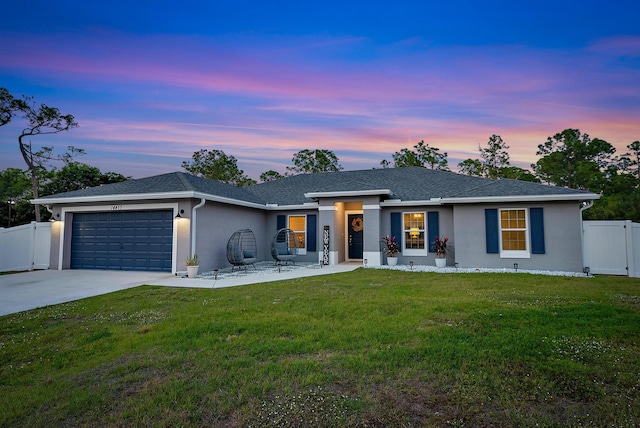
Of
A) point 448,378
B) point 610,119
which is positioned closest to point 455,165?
point 610,119

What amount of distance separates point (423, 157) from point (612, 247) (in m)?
20.5

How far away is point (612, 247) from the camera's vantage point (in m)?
11.1

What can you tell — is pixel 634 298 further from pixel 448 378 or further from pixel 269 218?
pixel 269 218

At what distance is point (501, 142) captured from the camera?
28953 millimetres

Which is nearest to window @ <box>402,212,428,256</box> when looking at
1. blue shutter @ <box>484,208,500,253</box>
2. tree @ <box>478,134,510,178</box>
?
blue shutter @ <box>484,208,500,253</box>

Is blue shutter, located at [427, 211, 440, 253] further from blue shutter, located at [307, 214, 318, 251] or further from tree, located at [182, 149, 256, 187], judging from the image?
tree, located at [182, 149, 256, 187]

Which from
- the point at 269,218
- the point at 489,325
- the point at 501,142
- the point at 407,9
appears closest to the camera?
the point at 489,325

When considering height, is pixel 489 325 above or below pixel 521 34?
below

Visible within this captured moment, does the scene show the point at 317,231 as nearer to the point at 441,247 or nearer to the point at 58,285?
the point at 441,247

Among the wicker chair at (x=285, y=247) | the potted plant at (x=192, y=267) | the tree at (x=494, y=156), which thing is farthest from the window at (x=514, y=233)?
the tree at (x=494, y=156)

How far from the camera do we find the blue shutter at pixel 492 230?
12.0 m

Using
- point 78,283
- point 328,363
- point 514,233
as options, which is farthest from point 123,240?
point 514,233

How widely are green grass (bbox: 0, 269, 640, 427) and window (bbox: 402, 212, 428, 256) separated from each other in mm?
6852

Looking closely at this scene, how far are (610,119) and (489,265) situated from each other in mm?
7708
